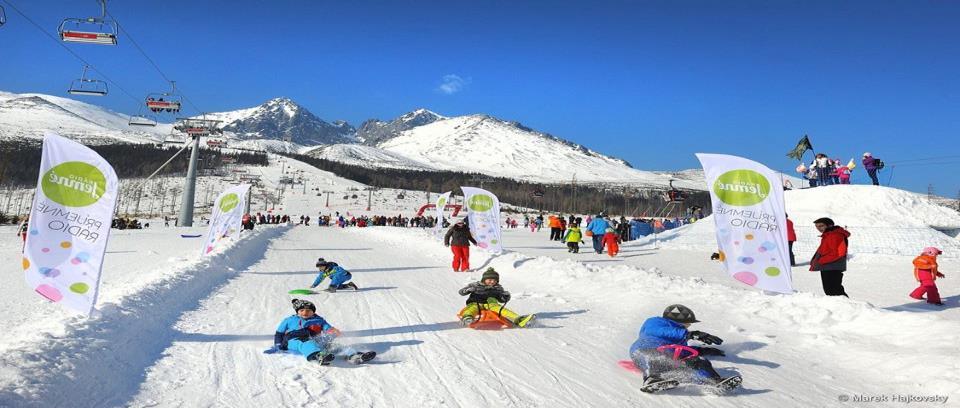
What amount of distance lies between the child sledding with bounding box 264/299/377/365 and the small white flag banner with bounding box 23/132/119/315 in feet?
7.09

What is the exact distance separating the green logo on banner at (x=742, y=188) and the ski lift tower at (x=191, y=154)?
37.9 m

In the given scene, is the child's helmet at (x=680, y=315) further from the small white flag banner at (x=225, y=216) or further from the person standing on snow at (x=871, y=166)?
the person standing on snow at (x=871, y=166)

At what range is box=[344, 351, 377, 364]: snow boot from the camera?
5.21 meters

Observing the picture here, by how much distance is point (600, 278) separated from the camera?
11438 mm

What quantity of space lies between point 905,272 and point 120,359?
1659 cm

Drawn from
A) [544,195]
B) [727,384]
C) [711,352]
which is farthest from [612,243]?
[544,195]

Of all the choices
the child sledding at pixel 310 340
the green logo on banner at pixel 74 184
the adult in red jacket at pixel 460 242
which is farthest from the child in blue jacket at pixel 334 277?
the green logo on banner at pixel 74 184

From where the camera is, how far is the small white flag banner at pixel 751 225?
7516mm

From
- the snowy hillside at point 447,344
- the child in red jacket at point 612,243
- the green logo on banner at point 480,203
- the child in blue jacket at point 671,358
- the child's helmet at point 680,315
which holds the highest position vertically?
the green logo on banner at point 480,203

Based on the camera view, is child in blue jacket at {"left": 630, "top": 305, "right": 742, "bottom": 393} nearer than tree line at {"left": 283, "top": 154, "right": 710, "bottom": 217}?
Yes

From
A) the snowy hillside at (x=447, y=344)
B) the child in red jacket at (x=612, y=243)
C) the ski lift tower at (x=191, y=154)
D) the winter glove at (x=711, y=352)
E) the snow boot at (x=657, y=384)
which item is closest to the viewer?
the snowy hillside at (x=447, y=344)

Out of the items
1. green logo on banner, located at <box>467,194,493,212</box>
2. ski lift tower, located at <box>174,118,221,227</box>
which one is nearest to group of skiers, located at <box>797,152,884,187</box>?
green logo on banner, located at <box>467,194,493,212</box>

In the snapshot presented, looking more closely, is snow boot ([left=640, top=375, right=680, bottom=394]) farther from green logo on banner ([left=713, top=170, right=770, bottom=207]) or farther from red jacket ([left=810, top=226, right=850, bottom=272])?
red jacket ([left=810, top=226, right=850, bottom=272])

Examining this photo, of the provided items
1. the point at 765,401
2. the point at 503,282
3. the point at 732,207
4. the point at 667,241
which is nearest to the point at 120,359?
the point at 765,401
